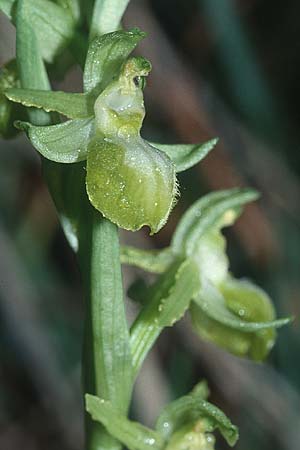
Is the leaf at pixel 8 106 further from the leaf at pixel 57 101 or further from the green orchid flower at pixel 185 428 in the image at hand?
the green orchid flower at pixel 185 428

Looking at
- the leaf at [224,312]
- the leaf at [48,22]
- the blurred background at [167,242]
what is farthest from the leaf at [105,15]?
the blurred background at [167,242]

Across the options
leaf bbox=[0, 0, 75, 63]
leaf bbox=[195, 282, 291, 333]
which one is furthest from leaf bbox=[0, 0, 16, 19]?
leaf bbox=[195, 282, 291, 333]

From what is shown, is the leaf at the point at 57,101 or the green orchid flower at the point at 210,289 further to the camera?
the green orchid flower at the point at 210,289

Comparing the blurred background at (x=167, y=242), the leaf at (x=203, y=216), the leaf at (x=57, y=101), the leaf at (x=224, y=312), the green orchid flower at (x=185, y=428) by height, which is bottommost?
the blurred background at (x=167, y=242)

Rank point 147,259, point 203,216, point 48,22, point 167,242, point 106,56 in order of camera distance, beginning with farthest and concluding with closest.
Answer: point 167,242, point 203,216, point 147,259, point 48,22, point 106,56

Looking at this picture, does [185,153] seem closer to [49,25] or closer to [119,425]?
[49,25]

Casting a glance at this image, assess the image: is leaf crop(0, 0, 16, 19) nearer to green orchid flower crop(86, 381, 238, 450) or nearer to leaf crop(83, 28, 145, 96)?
Result: leaf crop(83, 28, 145, 96)

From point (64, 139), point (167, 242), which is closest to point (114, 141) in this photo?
point (64, 139)
